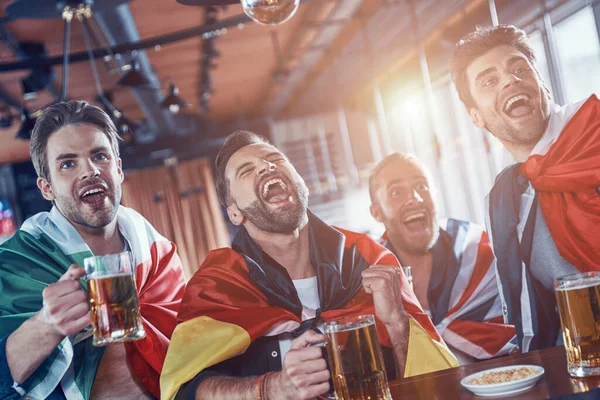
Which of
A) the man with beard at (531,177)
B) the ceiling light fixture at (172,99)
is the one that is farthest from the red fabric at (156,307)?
the ceiling light fixture at (172,99)

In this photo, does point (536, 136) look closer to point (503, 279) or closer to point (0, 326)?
point (503, 279)

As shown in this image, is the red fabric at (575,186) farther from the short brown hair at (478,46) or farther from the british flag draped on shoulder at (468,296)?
the british flag draped on shoulder at (468,296)

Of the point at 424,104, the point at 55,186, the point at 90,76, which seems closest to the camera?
the point at 55,186

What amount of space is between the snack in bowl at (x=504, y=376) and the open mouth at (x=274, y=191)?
3.11 feet

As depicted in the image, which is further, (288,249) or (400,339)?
(288,249)

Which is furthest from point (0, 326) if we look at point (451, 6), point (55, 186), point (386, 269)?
point (451, 6)

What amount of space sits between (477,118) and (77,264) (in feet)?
5.13

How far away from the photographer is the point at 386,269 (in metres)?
2.37

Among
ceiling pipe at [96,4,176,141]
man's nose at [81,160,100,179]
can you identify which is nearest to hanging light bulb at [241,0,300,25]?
man's nose at [81,160,100,179]

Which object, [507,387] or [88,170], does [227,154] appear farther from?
[507,387]

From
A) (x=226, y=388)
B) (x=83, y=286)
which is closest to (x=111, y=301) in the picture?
(x=83, y=286)

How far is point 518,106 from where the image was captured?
2580 millimetres

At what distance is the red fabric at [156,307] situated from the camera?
7.95 ft

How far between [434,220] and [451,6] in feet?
3.49
